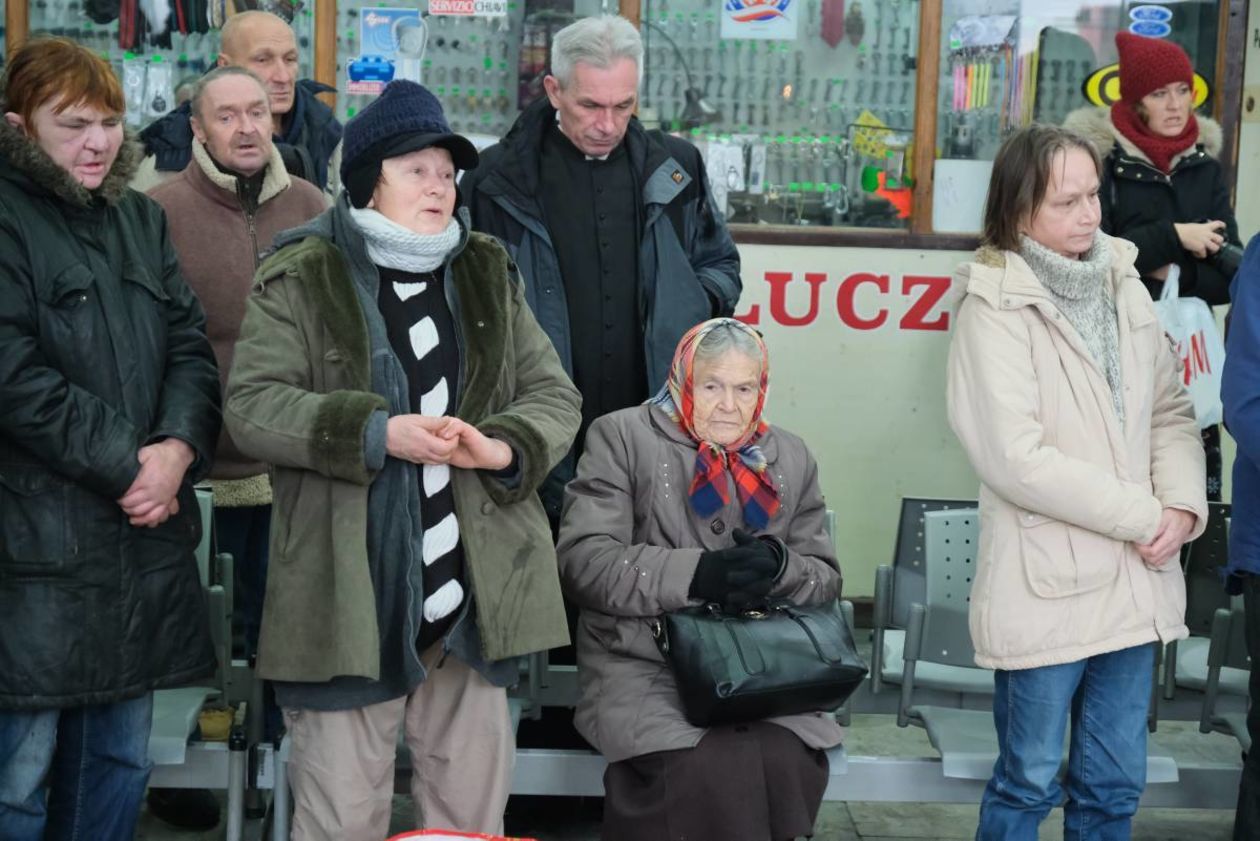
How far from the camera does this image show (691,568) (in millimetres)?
3432

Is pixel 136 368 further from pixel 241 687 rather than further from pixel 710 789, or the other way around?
pixel 710 789

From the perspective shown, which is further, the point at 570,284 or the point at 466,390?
the point at 570,284

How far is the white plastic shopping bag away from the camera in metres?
4.88

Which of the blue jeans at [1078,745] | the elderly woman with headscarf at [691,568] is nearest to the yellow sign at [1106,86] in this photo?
the elderly woman with headscarf at [691,568]

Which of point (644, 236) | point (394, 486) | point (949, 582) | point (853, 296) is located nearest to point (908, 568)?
point (949, 582)

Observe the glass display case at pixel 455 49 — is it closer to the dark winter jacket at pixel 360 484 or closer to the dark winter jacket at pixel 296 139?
the dark winter jacket at pixel 296 139

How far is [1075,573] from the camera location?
344 cm

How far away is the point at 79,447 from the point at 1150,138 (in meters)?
3.30

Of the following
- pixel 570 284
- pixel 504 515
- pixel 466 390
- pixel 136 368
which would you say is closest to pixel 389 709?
pixel 504 515

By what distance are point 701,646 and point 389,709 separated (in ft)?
2.05

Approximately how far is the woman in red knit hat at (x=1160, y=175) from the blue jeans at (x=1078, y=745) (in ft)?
5.81

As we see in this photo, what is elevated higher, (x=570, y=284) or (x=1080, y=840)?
(x=570, y=284)

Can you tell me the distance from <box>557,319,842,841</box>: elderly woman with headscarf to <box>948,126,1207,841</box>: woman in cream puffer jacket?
394 millimetres

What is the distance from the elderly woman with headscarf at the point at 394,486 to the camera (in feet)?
10.0
